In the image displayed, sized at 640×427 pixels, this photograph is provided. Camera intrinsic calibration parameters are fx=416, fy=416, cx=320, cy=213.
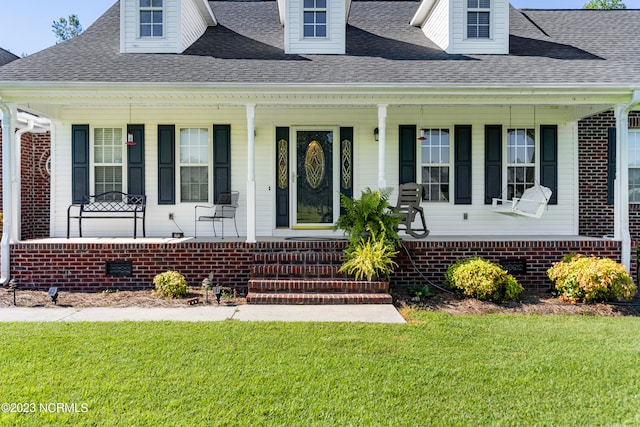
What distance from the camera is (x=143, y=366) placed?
3352 mm

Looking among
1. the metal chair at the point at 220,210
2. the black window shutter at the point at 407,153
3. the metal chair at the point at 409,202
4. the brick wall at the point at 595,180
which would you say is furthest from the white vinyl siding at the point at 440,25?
the metal chair at the point at 220,210

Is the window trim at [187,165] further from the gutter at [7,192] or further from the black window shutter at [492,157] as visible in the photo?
the black window shutter at [492,157]

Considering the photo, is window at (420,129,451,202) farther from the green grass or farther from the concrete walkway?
the green grass

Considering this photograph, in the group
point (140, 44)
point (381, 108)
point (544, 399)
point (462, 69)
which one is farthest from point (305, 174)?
point (544, 399)

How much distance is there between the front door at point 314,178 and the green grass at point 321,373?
3.78m

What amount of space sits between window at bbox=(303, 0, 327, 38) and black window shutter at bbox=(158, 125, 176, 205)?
10.7 feet

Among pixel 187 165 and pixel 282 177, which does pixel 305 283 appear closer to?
pixel 282 177

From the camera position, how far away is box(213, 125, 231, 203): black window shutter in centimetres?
788

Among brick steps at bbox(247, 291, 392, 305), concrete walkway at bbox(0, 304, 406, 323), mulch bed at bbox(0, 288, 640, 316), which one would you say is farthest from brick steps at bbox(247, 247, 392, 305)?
mulch bed at bbox(0, 288, 640, 316)

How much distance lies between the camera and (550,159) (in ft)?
26.0

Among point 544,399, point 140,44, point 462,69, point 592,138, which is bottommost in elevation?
point 544,399

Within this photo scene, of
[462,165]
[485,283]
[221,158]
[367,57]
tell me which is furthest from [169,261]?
[462,165]

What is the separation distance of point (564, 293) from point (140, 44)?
8.37 meters

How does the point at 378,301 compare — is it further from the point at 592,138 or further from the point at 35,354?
the point at 592,138
